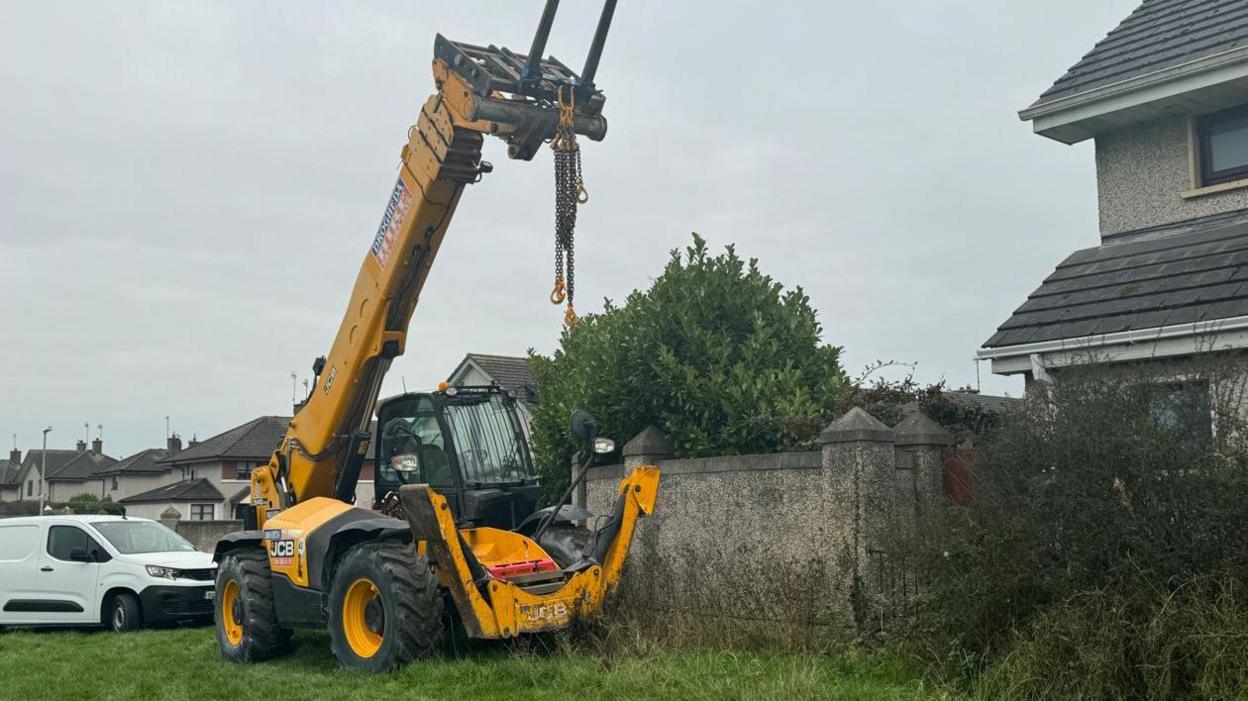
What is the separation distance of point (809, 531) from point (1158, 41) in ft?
23.5

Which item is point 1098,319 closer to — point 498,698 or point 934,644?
point 934,644

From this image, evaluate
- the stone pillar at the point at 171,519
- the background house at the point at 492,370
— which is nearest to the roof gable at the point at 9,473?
the background house at the point at 492,370

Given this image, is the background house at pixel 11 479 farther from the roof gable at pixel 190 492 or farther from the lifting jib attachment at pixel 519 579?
the lifting jib attachment at pixel 519 579

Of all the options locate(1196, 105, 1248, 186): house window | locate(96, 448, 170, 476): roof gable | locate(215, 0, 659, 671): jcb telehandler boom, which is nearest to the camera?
locate(215, 0, 659, 671): jcb telehandler boom

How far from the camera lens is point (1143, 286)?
37.0 feet

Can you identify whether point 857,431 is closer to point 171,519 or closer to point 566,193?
point 566,193

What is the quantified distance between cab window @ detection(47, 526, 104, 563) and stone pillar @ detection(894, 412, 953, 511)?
10.5m

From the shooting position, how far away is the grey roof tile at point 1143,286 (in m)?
10.5

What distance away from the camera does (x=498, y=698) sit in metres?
8.34

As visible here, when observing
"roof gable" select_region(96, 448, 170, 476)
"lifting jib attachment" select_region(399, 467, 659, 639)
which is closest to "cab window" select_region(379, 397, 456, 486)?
"lifting jib attachment" select_region(399, 467, 659, 639)

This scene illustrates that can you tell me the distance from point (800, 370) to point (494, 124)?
4622 millimetres

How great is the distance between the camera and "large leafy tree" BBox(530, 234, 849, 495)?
12.8 m

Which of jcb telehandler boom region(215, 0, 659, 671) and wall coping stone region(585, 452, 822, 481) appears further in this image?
wall coping stone region(585, 452, 822, 481)

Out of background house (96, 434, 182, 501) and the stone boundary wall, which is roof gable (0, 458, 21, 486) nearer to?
background house (96, 434, 182, 501)
